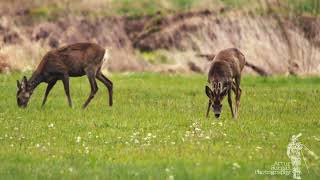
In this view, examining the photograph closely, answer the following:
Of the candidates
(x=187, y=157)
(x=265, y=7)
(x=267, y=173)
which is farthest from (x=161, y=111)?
(x=265, y=7)

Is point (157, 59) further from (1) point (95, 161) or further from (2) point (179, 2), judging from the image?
(1) point (95, 161)

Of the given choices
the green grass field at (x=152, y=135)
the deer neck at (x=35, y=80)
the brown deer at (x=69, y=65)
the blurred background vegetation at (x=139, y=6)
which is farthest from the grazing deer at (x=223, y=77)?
the blurred background vegetation at (x=139, y=6)

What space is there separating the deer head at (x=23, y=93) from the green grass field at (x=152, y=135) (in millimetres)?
233

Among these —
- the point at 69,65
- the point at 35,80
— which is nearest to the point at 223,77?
the point at 69,65

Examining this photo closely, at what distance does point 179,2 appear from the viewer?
40.3 metres

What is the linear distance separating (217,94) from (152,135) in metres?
3.53

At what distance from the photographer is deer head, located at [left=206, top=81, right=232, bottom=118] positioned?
18.5m

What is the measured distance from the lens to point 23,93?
21094mm

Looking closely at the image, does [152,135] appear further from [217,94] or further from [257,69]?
[257,69]

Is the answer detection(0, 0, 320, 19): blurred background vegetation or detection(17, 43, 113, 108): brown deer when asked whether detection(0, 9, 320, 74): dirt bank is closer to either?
detection(0, 0, 320, 19): blurred background vegetation

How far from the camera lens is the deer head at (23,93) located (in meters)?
21.0

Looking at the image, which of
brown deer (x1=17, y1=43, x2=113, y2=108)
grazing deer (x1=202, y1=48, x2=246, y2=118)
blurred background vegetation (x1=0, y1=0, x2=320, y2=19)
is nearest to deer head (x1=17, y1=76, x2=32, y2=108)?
brown deer (x1=17, y1=43, x2=113, y2=108)

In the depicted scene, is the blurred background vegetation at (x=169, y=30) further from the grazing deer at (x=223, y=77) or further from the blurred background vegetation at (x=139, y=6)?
the grazing deer at (x=223, y=77)

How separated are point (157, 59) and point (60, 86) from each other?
32.8 ft
